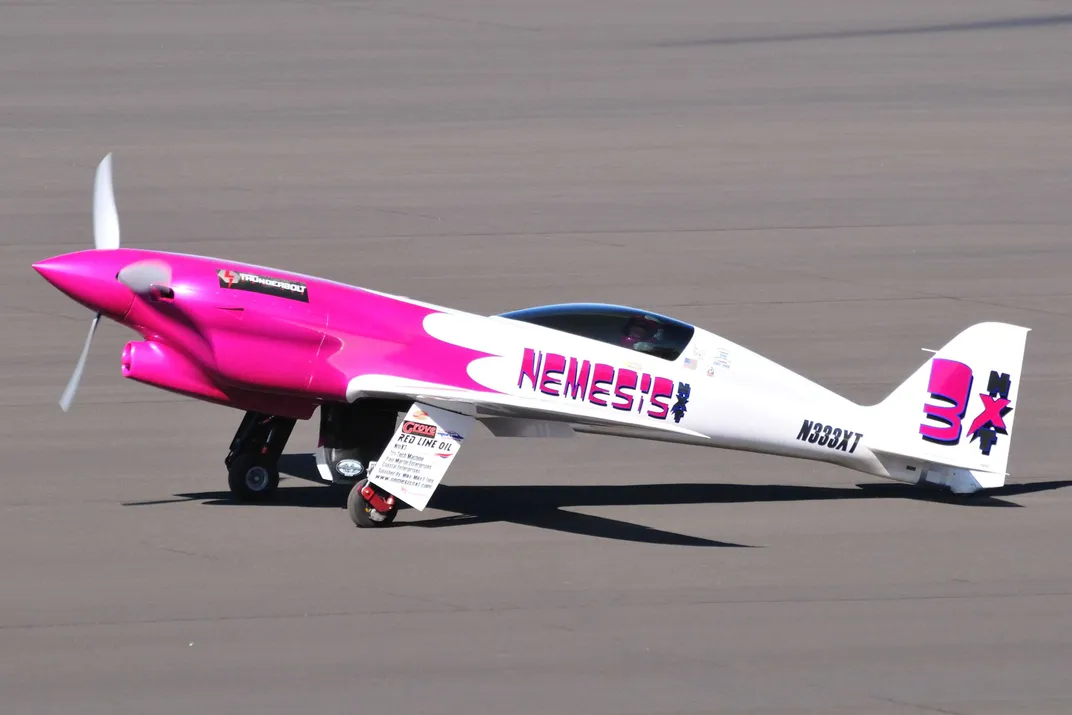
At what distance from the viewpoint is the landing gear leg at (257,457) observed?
13.2m

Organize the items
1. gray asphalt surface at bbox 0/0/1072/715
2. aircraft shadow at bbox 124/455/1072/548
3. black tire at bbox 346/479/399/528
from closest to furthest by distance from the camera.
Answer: gray asphalt surface at bbox 0/0/1072/715 → black tire at bbox 346/479/399/528 → aircraft shadow at bbox 124/455/1072/548

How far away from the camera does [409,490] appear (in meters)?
12.3

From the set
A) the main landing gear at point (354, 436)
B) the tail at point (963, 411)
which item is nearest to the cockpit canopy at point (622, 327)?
the main landing gear at point (354, 436)

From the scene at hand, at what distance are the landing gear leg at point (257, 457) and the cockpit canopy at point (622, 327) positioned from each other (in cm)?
214

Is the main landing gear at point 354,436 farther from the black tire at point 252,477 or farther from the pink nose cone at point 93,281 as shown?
the pink nose cone at point 93,281

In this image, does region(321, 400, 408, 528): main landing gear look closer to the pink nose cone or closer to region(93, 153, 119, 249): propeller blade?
the pink nose cone

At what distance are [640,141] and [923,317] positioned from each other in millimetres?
8961

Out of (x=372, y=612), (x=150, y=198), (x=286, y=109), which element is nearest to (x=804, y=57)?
(x=286, y=109)

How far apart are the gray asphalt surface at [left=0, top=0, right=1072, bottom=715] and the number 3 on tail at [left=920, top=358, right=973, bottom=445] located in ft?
2.06

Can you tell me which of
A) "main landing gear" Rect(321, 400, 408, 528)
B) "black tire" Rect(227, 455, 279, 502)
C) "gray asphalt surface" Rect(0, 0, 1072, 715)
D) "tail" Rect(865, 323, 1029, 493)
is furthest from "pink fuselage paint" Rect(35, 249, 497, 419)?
"tail" Rect(865, 323, 1029, 493)

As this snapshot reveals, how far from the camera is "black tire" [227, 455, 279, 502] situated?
Result: 13.1 metres

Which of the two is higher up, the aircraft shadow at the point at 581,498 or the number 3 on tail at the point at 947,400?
the number 3 on tail at the point at 947,400

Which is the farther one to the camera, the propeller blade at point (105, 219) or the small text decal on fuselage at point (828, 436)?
the propeller blade at point (105, 219)

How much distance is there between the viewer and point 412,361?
1277 centimetres
